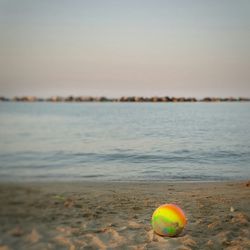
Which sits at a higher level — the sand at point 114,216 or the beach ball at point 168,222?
the beach ball at point 168,222

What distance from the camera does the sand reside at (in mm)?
3211

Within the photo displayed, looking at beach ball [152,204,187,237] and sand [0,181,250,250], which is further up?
beach ball [152,204,187,237]

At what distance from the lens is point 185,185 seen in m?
5.91

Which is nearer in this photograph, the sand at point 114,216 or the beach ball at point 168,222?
the sand at point 114,216

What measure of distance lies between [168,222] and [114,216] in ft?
2.58

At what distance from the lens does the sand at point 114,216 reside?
3211mm

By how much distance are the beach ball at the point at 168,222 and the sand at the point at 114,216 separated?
8 cm

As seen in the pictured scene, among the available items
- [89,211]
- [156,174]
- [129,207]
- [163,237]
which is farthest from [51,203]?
[156,174]

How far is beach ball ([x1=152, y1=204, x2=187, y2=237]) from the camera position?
343 centimetres

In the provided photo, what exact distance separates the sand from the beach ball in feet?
0.26

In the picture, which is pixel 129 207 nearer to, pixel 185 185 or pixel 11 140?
pixel 185 185

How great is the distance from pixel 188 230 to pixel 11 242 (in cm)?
183

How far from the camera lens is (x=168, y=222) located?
3455 millimetres

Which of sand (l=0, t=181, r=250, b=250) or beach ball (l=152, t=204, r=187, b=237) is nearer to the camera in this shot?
sand (l=0, t=181, r=250, b=250)
